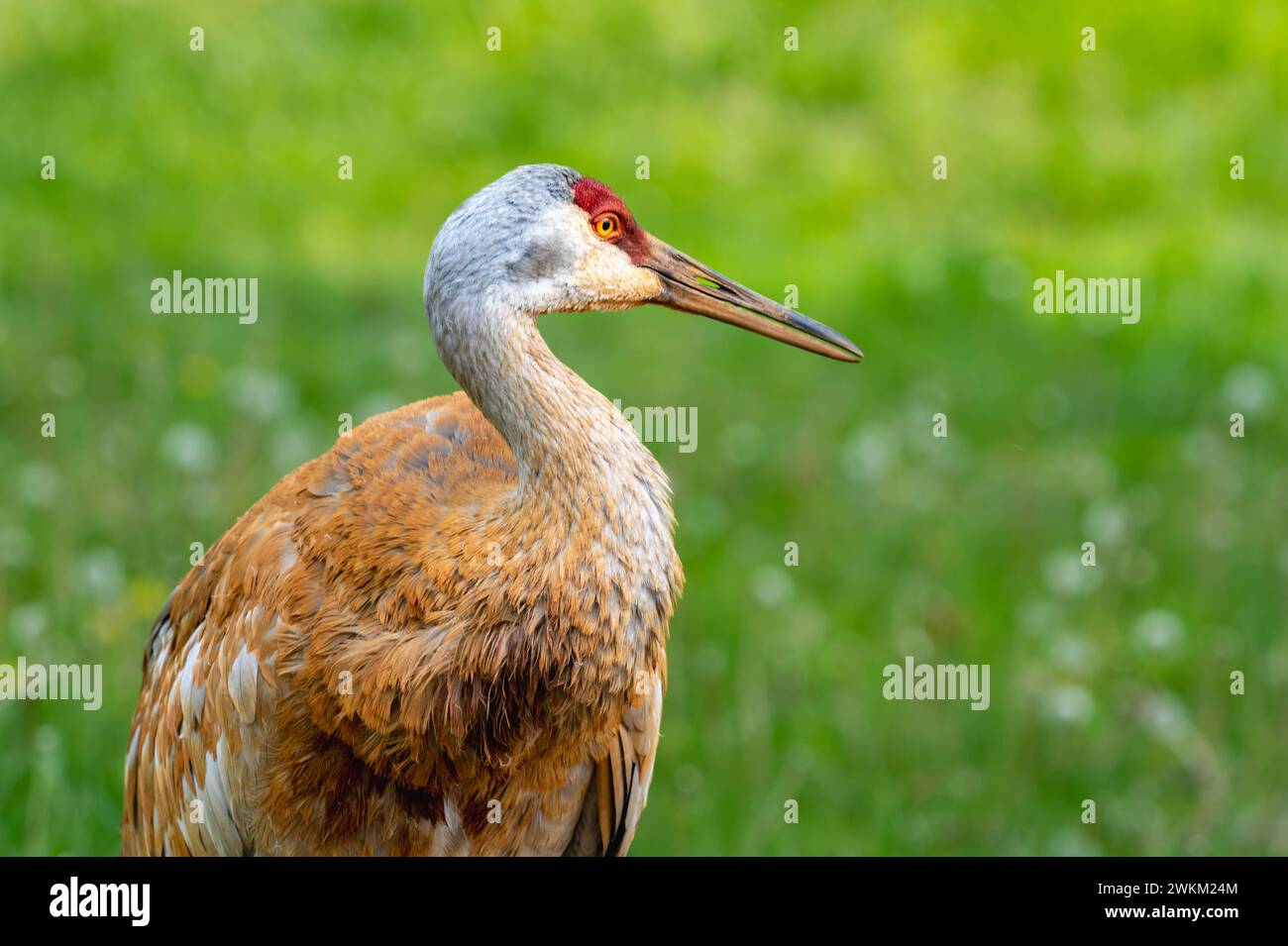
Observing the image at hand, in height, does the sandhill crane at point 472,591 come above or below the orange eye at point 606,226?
below

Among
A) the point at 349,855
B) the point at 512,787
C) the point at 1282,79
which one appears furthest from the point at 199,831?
the point at 1282,79

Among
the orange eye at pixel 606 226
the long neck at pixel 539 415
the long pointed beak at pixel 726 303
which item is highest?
the orange eye at pixel 606 226

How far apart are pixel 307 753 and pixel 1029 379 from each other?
15.7 ft

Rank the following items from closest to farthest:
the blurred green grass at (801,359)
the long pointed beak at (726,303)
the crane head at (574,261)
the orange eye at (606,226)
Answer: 1. the crane head at (574,261)
2. the orange eye at (606,226)
3. the long pointed beak at (726,303)
4. the blurred green grass at (801,359)

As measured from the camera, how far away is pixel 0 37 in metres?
9.05

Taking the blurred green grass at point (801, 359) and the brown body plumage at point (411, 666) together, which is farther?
the blurred green grass at point (801, 359)

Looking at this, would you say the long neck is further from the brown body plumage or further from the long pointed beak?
the long pointed beak

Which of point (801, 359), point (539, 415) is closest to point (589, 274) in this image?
point (539, 415)

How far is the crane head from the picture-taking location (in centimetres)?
328

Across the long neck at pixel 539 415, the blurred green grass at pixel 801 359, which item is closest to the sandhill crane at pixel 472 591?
the long neck at pixel 539 415

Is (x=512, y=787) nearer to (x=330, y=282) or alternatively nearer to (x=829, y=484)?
(x=829, y=484)

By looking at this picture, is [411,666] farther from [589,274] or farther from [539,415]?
[589,274]

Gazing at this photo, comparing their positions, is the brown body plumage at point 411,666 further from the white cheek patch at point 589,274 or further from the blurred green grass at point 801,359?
the blurred green grass at point 801,359

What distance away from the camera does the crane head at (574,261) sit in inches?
129
